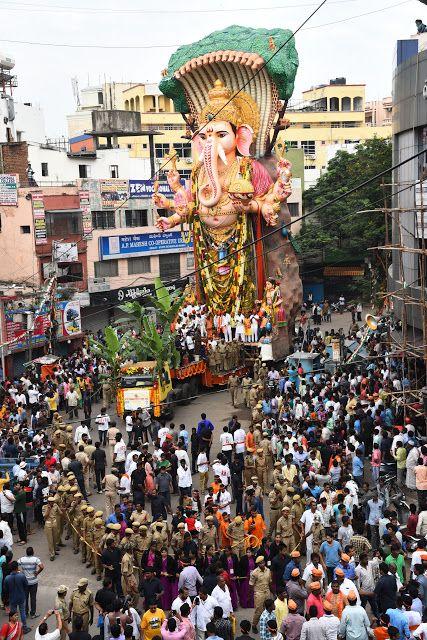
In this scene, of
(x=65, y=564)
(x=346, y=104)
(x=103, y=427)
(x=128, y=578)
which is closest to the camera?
(x=128, y=578)

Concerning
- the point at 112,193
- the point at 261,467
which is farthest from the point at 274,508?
the point at 112,193

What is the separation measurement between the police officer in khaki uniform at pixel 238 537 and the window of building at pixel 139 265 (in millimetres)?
29540

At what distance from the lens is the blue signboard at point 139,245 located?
40.8 m

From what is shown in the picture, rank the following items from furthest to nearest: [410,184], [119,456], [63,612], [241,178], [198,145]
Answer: [198,145] < [241,178] < [410,184] < [119,456] < [63,612]

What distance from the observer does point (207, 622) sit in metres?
11.5

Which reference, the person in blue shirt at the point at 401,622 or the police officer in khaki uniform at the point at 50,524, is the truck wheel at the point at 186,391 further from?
the person in blue shirt at the point at 401,622

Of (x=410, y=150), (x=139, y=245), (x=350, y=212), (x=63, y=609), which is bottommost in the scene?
(x=63, y=609)

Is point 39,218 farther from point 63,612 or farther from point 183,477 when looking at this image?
point 63,612

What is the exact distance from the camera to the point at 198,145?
29.8 m

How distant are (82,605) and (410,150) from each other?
47.1 ft

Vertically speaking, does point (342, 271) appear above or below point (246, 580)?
above

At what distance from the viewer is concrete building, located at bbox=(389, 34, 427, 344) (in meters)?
20.6

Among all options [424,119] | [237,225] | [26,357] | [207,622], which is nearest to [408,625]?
[207,622]

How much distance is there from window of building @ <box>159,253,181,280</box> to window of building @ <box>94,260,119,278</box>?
10.3ft
